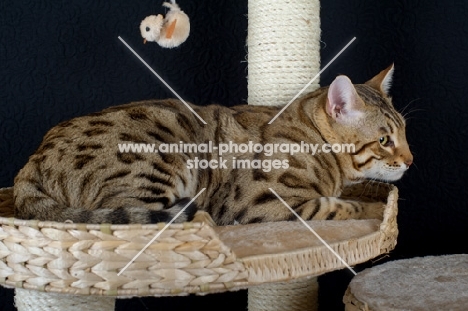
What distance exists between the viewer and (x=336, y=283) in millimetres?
2170

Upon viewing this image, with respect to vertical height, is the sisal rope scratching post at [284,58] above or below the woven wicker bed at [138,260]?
above

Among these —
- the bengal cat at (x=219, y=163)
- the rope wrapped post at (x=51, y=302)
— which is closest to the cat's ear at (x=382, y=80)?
the bengal cat at (x=219, y=163)

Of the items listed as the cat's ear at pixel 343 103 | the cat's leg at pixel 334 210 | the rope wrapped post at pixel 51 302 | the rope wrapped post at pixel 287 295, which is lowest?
the rope wrapped post at pixel 287 295

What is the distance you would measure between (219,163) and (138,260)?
0.57 meters

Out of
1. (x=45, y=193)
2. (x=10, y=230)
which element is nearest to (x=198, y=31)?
(x=45, y=193)

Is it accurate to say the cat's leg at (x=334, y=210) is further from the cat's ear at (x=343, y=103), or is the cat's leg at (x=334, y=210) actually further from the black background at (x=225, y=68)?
the black background at (x=225, y=68)

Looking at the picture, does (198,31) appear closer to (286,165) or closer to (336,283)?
(286,165)

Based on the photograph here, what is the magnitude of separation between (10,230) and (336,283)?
1465mm

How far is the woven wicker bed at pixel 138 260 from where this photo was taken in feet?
3.05

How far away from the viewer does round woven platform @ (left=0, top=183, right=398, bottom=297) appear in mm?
929

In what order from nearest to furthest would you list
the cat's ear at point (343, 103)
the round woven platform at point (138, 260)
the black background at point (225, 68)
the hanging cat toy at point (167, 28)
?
the round woven platform at point (138, 260), the cat's ear at point (343, 103), the hanging cat toy at point (167, 28), the black background at point (225, 68)

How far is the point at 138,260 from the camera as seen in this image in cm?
93

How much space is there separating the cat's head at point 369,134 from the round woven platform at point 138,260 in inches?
19.9

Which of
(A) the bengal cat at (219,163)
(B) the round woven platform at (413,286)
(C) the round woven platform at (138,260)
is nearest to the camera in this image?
(C) the round woven platform at (138,260)
